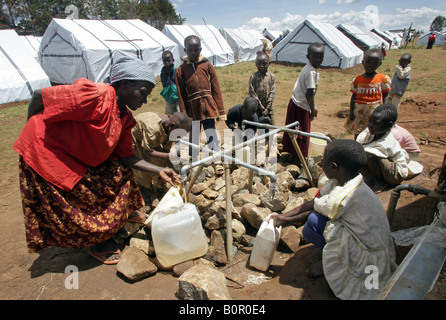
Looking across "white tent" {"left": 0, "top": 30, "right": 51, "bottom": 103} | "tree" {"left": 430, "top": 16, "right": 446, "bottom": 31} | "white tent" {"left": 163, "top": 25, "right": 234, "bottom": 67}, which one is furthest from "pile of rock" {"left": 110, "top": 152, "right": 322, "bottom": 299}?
"tree" {"left": 430, "top": 16, "right": 446, "bottom": 31}

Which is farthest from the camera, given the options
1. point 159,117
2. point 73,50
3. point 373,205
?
point 73,50

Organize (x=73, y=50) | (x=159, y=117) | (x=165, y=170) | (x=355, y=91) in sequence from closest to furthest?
(x=165, y=170) < (x=159, y=117) < (x=355, y=91) < (x=73, y=50)

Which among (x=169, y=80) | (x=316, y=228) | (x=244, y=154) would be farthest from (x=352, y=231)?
(x=169, y=80)

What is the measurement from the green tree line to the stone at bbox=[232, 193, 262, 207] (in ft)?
110

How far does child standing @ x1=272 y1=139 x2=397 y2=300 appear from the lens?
67.6 inches

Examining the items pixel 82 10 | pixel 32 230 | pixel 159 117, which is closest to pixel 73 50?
pixel 159 117

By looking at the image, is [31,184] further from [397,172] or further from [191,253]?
[397,172]

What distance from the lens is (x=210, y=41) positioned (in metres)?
17.7

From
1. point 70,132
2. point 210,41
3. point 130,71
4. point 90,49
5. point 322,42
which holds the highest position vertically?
point 210,41

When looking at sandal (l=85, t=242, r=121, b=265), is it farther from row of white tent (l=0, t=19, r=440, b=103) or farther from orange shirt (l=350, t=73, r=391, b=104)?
row of white tent (l=0, t=19, r=440, b=103)

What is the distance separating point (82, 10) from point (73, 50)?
1050 inches

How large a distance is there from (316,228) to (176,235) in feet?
3.38

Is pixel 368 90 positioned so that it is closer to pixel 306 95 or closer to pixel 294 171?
pixel 306 95

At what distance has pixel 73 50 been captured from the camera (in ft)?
34.6
